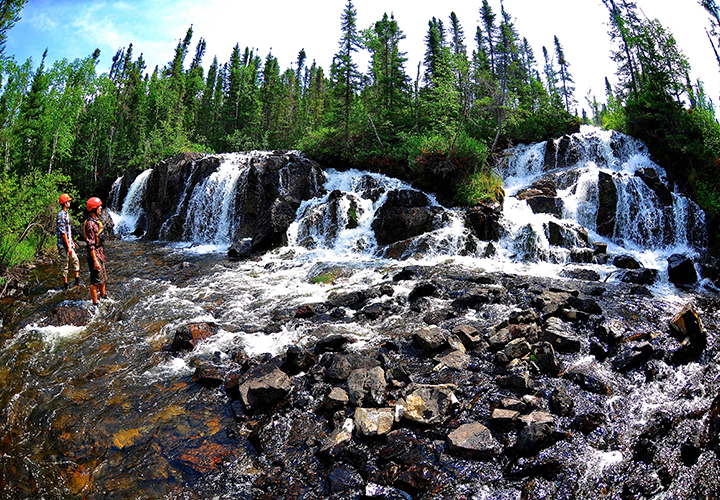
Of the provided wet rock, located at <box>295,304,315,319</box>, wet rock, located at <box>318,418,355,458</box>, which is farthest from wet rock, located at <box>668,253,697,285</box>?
wet rock, located at <box>318,418,355,458</box>

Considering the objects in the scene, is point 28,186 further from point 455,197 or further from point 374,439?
point 455,197

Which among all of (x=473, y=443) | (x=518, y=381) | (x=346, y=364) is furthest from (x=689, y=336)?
(x=346, y=364)

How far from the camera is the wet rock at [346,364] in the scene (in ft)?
18.9

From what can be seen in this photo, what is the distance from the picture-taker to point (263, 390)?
5.23m

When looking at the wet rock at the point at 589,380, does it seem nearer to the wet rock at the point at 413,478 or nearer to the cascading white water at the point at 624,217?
the wet rock at the point at 413,478

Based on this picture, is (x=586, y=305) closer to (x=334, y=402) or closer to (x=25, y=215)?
(x=334, y=402)

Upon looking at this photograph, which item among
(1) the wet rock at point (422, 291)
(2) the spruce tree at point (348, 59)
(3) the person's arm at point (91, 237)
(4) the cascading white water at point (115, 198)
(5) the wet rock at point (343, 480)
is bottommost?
(5) the wet rock at point (343, 480)

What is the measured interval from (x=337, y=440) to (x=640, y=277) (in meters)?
12.5

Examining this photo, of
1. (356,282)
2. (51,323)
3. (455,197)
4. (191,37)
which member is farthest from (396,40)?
(191,37)

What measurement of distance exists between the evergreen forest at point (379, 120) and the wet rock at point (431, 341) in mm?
10291

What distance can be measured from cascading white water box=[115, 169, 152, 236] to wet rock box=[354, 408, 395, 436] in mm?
30657

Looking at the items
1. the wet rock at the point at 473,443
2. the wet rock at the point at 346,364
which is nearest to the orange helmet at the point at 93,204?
the wet rock at the point at 346,364

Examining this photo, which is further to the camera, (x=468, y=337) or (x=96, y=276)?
(x=96, y=276)

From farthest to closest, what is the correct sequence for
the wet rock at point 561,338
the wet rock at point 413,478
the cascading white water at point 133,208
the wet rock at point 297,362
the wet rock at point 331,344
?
the cascading white water at point 133,208, the wet rock at point 331,344, the wet rock at point 561,338, the wet rock at point 297,362, the wet rock at point 413,478
